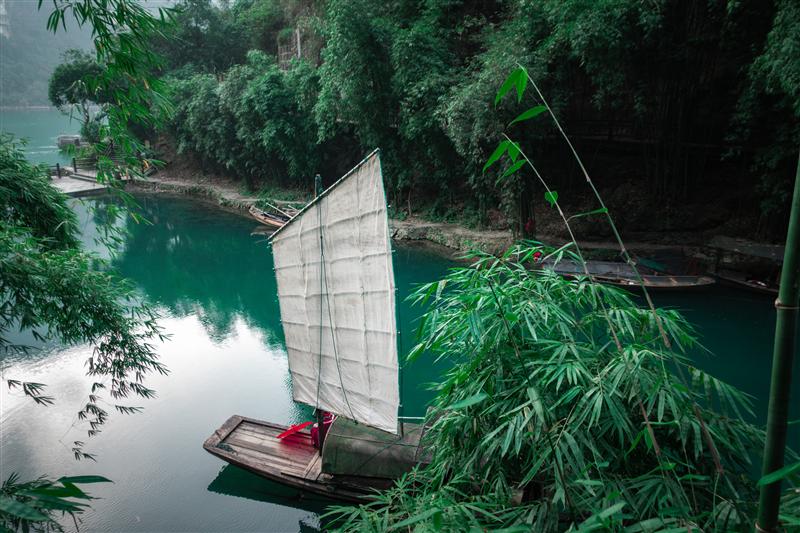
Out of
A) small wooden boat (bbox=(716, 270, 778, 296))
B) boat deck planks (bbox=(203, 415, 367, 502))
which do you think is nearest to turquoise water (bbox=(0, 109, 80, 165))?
boat deck planks (bbox=(203, 415, 367, 502))

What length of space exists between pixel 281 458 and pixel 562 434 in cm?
335

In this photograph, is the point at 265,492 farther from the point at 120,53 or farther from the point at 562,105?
the point at 562,105

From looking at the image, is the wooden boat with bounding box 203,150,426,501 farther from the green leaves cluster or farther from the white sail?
the green leaves cluster

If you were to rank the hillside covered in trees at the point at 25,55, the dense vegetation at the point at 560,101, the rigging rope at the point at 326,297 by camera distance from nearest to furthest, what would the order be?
the rigging rope at the point at 326,297 → the dense vegetation at the point at 560,101 → the hillside covered in trees at the point at 25,55

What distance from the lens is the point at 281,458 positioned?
15.1 feet

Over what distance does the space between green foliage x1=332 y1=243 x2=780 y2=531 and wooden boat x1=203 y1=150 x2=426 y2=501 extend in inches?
60.4

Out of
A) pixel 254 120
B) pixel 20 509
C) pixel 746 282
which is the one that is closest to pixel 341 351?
pixel 20 509

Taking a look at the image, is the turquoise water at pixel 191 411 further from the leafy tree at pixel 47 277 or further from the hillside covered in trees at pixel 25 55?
the hillside covered in trees at pixel 25 55

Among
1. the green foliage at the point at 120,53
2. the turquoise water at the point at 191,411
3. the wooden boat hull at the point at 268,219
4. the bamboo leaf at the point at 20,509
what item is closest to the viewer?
the bamboo leaf at the point at 20,509

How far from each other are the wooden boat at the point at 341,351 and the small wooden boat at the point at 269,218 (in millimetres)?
7446

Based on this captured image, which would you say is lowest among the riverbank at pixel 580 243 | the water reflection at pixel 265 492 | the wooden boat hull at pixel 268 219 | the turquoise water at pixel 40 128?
the water reflection at pixel 265 492

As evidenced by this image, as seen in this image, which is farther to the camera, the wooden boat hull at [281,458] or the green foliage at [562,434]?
the wooden boat hull at [281,458]

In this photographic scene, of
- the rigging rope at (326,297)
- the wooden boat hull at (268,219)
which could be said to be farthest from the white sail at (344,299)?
the wooden boat hull at (268,219)

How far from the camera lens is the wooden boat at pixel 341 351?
401 centimetres
